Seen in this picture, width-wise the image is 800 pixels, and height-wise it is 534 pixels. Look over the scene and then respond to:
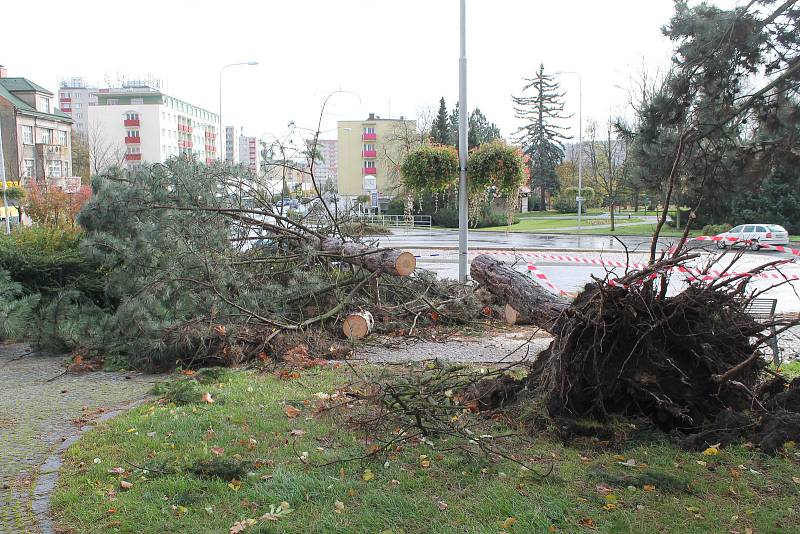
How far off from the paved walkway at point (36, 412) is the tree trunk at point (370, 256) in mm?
3371

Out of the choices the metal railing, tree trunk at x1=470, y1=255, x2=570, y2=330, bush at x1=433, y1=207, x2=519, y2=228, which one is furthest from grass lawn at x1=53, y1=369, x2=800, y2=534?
bush at x1=433, y1=207, x2=519, y2=228

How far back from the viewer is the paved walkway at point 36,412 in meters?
4.31

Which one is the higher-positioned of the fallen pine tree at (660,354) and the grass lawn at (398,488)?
the fallen pine tree at (660,354)

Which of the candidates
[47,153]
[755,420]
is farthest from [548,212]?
[755,420]

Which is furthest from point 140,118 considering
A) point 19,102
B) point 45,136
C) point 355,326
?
point 355,326

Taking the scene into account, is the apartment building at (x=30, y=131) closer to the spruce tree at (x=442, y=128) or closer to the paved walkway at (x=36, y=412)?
the spruce tree at (x=442, y=128)

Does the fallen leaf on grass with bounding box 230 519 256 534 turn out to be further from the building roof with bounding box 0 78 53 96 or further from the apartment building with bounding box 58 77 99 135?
the apartment building with bounding box 58 77 99 135

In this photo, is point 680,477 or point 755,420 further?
point 755,420

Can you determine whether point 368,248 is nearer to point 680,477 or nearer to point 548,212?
point 680,477

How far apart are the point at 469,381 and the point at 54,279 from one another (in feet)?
22.9

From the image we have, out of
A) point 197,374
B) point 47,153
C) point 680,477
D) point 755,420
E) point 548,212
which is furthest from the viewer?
point 548,212

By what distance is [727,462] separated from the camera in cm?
457

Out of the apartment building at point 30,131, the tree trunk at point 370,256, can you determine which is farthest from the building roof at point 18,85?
the tree trunk at point 370,256

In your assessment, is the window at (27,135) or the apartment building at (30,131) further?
the window at (27,135)
